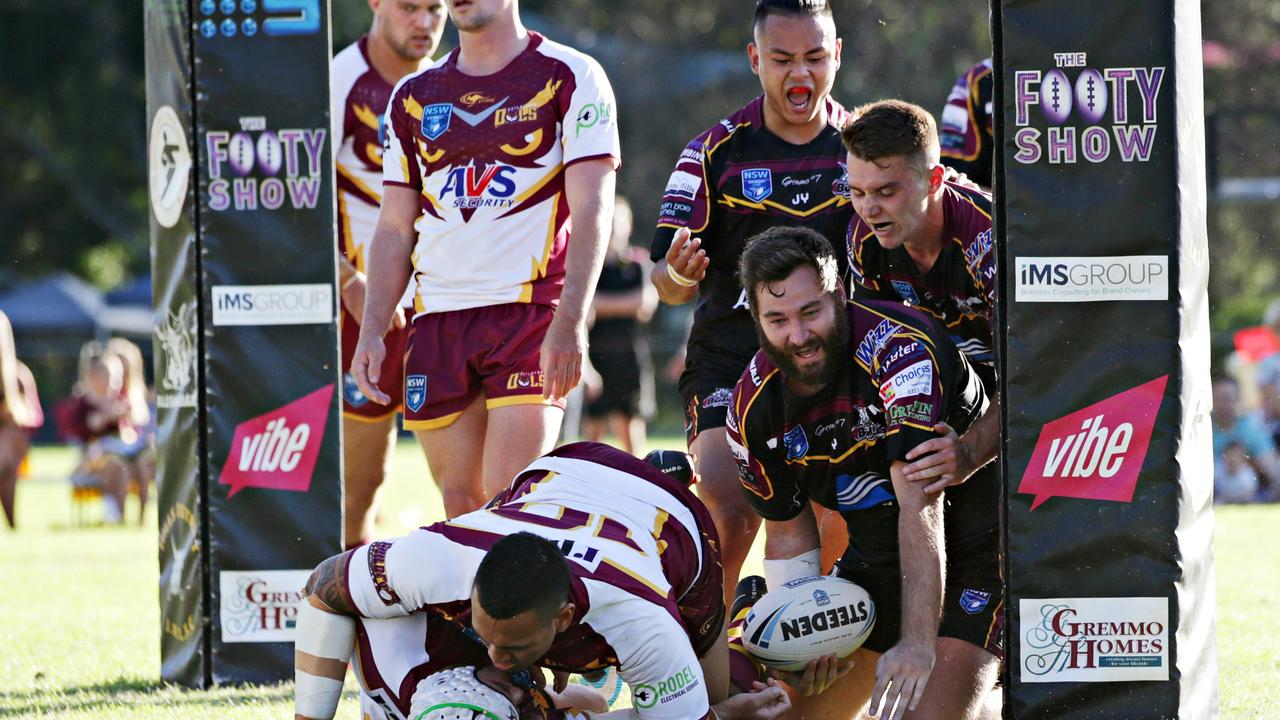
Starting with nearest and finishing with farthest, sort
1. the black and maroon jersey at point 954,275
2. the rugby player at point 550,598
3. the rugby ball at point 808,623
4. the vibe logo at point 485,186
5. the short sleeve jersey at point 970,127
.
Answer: the rugby player at point 550,598, the rugby ball at point 808,623, the black and maroon jersey at point 954,275, the vibe logo at point 485,186, the short sleeve jersey at point 970,127

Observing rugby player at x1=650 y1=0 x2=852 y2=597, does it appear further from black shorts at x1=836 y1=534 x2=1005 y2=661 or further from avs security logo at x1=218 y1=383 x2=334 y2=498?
avs security logo at x1=218 y1=383 x2=334 y2=498

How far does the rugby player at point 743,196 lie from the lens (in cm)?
516

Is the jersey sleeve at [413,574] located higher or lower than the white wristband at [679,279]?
lower

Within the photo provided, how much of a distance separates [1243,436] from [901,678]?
10.2 m

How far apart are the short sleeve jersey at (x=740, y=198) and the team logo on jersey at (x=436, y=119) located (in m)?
0.78

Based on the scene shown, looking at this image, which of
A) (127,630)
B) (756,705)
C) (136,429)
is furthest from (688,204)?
(136,429)

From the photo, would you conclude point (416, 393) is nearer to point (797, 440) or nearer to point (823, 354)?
point (797, 440)

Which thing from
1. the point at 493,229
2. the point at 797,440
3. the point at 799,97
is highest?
the point at 799,97

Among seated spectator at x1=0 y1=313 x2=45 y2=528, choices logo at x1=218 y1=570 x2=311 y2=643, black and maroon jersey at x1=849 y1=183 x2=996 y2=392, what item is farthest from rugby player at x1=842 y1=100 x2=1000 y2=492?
seated spectator at x1=0 y1=313 x2=45 y2=528

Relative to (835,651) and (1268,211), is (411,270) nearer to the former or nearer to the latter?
(835,651)

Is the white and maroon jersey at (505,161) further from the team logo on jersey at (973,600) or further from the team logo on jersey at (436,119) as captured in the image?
the team logo on jersey at (973,600)

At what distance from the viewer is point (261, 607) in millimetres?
5516

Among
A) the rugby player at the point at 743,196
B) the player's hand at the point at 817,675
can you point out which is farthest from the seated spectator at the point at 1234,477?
the player's hand at the point at 817,675

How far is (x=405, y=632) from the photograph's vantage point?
405 cm
